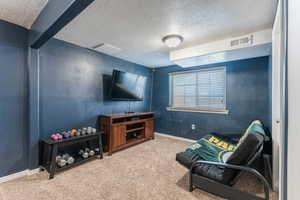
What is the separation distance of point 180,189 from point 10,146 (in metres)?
2.57

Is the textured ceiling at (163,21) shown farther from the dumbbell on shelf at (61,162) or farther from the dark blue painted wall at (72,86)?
the dumbbell on shelf at (61,162)

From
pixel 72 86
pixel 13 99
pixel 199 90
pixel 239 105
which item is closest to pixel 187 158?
pixel 239 105

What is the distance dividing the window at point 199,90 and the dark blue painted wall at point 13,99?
11.6ft

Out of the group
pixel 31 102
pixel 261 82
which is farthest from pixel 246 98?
pixel 31 102

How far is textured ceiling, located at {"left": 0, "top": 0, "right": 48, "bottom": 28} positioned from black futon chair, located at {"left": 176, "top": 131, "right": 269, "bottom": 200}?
2.78 metres

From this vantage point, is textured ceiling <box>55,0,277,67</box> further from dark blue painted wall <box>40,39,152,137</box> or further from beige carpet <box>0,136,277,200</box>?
beige carpet <box>0,136,277,200</box>

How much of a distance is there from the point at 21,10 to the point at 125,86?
215 centimetres

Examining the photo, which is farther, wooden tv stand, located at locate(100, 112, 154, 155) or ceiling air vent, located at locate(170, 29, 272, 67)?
wooden tv stand, located at locate(100, 112, 154, 155)

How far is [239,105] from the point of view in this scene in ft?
10.6

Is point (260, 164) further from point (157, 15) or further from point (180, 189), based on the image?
point (157, 15)

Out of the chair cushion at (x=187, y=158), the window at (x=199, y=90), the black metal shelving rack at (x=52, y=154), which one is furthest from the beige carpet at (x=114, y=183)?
the window at (x=199, y=90)

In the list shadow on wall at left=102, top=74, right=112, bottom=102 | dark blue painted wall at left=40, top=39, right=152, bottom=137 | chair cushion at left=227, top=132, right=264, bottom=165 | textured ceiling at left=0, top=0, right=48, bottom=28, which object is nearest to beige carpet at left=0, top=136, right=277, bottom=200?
chair cushion at left=227, top=132, right=264, bottom=165

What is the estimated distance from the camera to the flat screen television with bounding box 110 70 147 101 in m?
3.25

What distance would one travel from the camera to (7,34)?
2018 millimetres
